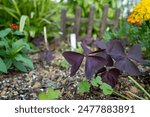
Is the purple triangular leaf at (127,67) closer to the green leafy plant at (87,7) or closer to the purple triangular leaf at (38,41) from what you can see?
the purple triangular leaf at (38,41)

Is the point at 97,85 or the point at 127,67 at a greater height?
the point at 127,67

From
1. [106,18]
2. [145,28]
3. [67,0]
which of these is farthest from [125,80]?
[67,0]

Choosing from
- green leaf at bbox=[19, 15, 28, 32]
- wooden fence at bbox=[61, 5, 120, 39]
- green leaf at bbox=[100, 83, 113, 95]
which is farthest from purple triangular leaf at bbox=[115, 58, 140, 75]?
wooden fence at bbox=[61, 5, 120, 39]

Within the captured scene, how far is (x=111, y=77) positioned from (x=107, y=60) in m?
0.10

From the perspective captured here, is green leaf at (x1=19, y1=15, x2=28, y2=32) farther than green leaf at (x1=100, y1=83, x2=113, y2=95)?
Yes

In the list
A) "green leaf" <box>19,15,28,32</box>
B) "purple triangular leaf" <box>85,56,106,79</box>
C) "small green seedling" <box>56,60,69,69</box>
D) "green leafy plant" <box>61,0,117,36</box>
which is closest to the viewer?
"purple triangular leaf" <box>85,56,106,79</box>

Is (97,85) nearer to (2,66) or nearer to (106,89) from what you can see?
(106,89)

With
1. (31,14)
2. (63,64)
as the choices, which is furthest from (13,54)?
(31,14)

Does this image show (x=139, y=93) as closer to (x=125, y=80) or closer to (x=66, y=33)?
(x=125, y=80)

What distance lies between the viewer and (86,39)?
11.6ft

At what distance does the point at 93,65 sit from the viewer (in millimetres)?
2186

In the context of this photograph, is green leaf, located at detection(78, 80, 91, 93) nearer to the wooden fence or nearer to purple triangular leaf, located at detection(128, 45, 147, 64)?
purple triangular leaf, located at detection(128, 45, 147, 64)

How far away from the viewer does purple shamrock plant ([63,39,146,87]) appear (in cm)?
219

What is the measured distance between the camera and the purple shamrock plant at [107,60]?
7.20ft
